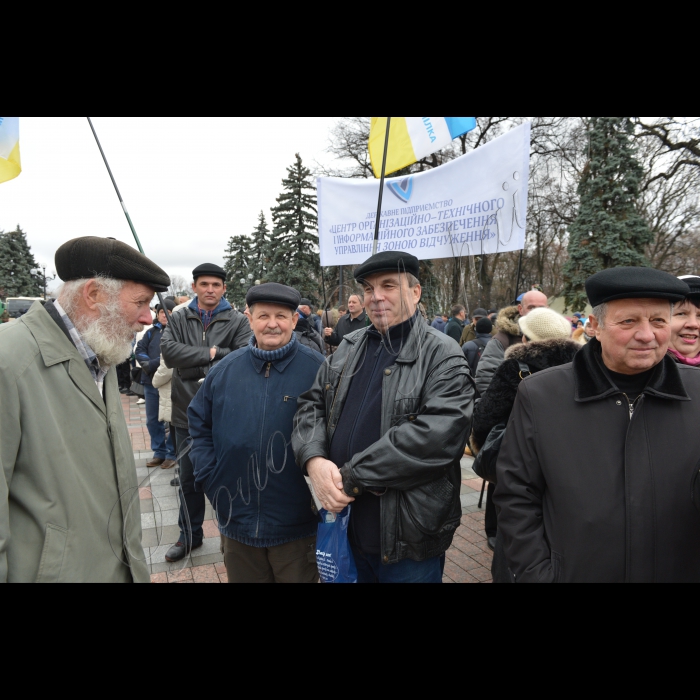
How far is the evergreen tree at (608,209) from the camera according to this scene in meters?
14.9

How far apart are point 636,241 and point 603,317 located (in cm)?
1675

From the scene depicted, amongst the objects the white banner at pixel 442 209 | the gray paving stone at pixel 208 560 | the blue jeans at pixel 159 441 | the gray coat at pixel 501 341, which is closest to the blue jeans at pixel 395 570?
the gray coat at pixel 501 341

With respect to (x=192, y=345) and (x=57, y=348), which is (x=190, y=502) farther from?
(x=57, y=348)

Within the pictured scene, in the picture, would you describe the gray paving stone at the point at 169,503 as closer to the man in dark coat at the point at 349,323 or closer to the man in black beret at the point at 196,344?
the man in black beret at the point at 196,344

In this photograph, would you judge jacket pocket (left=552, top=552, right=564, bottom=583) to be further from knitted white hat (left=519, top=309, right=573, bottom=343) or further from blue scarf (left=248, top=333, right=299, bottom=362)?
blue scarf (left=248, top=333, right=299, bottom=362)

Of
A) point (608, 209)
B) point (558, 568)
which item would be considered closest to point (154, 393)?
point (558, 568)

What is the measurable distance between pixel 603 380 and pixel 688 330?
49.7 inches

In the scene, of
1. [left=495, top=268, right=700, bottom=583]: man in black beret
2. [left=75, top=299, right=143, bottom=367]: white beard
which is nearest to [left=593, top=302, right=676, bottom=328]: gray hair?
[left=495, top=268, right=700, bottom=583]: man in black beret

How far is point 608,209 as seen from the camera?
15.8 meters

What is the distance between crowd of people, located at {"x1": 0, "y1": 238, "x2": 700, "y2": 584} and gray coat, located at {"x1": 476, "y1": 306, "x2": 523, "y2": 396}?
3.12ft

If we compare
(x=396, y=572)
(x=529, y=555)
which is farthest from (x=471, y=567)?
(x=529, y=555)

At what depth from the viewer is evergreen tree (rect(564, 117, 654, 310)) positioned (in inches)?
585

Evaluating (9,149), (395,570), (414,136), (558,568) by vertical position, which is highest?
(414,136)

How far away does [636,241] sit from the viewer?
51.4 feet
